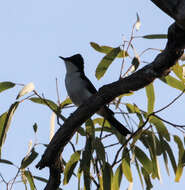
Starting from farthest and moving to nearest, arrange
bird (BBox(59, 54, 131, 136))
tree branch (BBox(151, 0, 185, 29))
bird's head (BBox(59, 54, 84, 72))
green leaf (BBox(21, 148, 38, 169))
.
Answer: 1. bird's head (BBox(59, 54, 84, 72))
2. bird (BBox(59, 54, 131, 136))
3. green leaf (BBox(21, 148, 38, 169))
4. tree branch (BBox(151, 0, 185, 29))

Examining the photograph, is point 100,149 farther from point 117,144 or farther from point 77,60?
point 77,60

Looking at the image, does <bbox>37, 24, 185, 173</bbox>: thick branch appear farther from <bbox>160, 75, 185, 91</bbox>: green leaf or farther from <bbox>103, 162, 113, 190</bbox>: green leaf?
<bbox>160, 75, 185, 91</bbox>: green leaf

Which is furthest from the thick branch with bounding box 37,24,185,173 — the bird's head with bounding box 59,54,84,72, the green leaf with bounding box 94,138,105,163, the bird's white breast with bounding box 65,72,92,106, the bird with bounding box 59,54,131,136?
the bird's head with bounding box 59,54,84,72

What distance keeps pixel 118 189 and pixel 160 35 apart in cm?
111

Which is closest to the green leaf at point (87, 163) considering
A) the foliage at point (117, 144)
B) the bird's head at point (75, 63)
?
the foliage at point (117, 144)

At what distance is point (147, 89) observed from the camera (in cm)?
340

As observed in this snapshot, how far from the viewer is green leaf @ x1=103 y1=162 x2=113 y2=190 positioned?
308cm

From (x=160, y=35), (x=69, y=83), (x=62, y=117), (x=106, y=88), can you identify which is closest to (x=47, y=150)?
(x=62, y=117)

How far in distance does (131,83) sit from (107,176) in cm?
81

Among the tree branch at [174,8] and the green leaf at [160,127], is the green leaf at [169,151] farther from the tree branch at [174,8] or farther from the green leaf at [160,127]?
the tree branch at [174,8]

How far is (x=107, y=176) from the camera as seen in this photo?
3.11m

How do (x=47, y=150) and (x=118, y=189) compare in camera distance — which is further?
(x=118, y=189)

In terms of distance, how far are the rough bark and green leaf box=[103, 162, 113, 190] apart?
332 millimetres

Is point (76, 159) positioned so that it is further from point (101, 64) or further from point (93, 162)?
point (101, 64)
